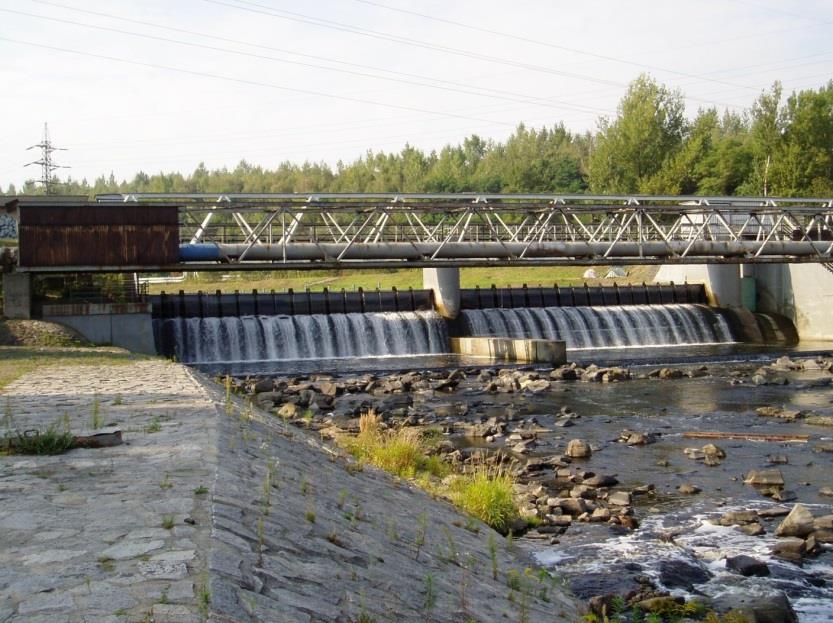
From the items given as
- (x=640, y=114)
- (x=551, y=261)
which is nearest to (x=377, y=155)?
(x=640, y=114)

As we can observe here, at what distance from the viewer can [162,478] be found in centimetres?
933

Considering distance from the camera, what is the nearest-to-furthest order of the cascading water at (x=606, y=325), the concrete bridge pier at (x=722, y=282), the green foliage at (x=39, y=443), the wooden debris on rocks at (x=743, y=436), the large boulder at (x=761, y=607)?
the large boulder at (x=761, y=607)
the green foliage at (x=39, y=443)
the wooden debris on rocks at (x=743, y=436)
the cascading water at (x=606, y=325)
the concrete bridge pier at (x=722, y=282)

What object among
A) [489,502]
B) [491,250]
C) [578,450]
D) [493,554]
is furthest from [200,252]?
A: [493,554]

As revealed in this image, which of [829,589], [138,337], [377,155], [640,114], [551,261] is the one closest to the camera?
[829,589]

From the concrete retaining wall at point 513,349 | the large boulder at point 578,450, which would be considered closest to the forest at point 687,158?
the concrete retaining wall at point 513,349

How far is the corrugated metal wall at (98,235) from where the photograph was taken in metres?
37.7

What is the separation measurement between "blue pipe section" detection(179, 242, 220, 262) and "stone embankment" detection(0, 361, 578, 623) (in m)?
26.4

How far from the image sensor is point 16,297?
36875mm

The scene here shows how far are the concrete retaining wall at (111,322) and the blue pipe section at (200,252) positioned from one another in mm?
2870

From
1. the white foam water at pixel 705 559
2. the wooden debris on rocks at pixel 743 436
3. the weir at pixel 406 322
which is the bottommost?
the wooden debris on rocks at pixel 743 436

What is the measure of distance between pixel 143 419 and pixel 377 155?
Answer: 14444cm

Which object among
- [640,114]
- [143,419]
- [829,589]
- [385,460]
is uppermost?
[640,114]

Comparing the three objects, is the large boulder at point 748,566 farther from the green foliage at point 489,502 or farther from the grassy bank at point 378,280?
the grassy bank at point 378,280

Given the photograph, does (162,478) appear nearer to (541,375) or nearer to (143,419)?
(143,419)
